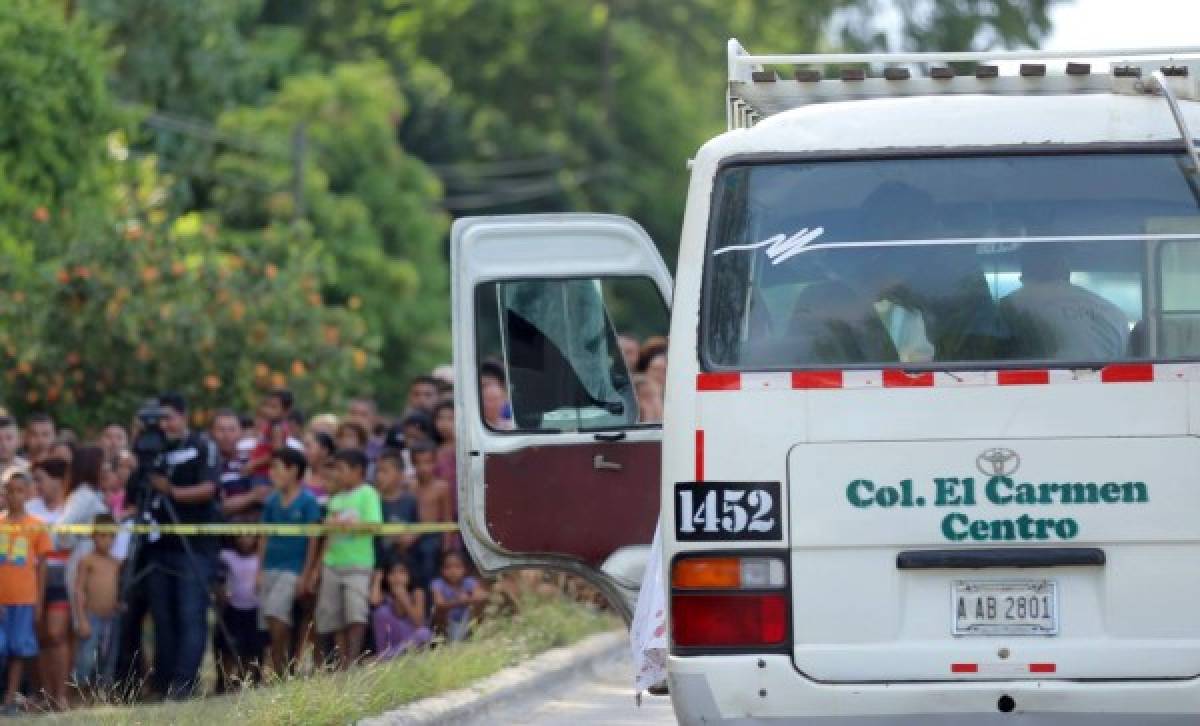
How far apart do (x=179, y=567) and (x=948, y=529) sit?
7569 millimetres

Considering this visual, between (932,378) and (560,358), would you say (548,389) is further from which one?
(932,378)

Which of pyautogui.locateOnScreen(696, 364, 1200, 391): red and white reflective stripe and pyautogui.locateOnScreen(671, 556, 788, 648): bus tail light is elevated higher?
pyautogui.locateOnScreen(696, 364, 1200, 391): red and white reflective stripe

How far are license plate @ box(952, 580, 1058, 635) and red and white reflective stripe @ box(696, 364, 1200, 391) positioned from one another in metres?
0.61

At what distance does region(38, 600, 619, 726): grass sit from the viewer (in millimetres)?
9812

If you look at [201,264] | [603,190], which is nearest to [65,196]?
[201,264]

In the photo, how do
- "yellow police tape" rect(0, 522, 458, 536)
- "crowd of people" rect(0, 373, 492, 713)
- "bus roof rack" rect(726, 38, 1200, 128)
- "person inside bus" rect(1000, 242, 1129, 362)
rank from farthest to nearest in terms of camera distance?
"yellow police tape" rect(0, 522, 458, 536) → "crowd of people" rect(0, 373, 492, 713) → "bus roof rack" rect(726, 38, 1200, 128) → "person inside bus" rect(1000, 242, 1129, 362)

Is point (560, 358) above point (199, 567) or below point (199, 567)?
above

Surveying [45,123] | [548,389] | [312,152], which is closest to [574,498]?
[548,389]

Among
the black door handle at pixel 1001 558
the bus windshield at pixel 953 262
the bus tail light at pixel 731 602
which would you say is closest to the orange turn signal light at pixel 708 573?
the bus tail light at pixel 731 602

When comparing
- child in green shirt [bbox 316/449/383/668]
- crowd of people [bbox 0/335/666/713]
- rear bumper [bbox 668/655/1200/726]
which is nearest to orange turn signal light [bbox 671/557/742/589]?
rear bumper [bbox 668/655/1200/726]

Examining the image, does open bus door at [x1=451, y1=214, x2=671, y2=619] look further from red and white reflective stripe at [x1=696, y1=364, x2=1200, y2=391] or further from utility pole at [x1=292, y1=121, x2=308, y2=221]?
utility pole at [x1=292, y1=121, x2=308, y2=221]

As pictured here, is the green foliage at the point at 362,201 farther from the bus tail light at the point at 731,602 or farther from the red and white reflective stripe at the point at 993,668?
the red and white reflective stripe at the point at 993,668

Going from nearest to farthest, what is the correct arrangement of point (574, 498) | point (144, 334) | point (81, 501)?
1. point (574, 498)
2. point (81, 501)
3. point (144, 334)

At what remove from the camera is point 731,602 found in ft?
24.3
